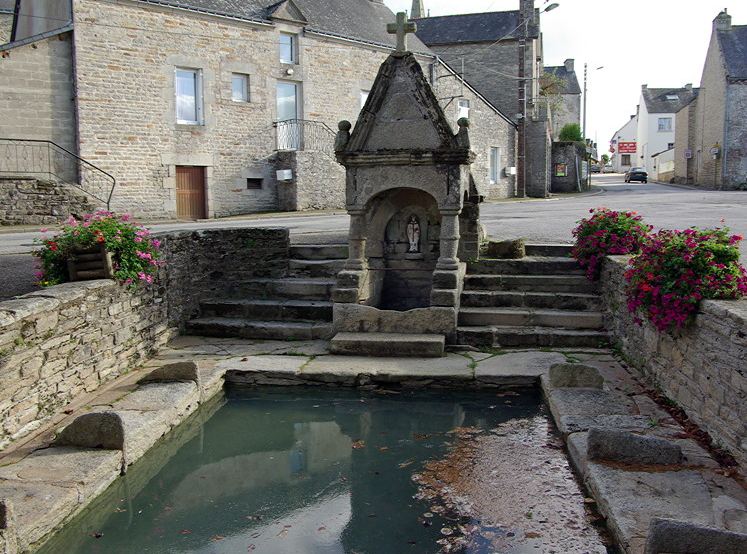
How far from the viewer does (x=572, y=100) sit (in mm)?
58969

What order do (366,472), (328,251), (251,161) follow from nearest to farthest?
1. (366,472)
2. (328,251)
3. (251,161)

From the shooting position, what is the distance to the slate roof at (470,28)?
34.0 m

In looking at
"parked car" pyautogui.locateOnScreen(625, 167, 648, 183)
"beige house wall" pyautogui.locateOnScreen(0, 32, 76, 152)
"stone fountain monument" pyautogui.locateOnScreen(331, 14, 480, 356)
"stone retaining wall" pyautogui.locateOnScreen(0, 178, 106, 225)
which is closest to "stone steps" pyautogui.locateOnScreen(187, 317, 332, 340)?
"stone fountain monument" pyautogui.locateOnScreen(331, 14, 480, 356)

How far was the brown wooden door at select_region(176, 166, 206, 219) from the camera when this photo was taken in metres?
21.5

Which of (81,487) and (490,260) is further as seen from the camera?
(490,260)

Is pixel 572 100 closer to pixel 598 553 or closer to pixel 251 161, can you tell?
pixel 251 161

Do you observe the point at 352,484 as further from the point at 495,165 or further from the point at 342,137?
the point at 495,165

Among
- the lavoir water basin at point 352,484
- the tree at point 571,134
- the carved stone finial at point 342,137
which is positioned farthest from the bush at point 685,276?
the tree at point 571,134

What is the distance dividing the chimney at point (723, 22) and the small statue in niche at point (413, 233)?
33004 millimetres

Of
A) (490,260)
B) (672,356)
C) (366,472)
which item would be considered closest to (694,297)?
(672,356)

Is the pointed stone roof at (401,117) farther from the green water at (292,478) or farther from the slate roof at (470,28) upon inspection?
the slate roof at (470,28)

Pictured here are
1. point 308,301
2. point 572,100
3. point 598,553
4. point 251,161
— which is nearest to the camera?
point 598,553

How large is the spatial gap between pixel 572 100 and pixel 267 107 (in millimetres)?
42527

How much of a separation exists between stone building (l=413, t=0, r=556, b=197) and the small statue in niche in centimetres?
2431
